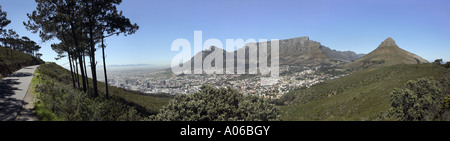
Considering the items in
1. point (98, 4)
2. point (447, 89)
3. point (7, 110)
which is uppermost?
point (98, 4)

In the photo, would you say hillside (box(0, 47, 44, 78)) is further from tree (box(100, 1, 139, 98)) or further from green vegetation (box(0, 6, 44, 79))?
tree (box(100, 1, 139, 98))

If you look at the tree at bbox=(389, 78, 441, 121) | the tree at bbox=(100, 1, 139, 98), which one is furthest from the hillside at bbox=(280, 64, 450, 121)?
the tree at bbox=(100, 1, 139, 98)

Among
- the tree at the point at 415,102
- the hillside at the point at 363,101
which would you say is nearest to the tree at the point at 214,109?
the hillside at the point at 363,101

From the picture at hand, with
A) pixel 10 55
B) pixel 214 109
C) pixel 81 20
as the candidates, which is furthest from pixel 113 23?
pixel 10 55

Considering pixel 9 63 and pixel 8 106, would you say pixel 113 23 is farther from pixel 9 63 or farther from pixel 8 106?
pixel 9 63
